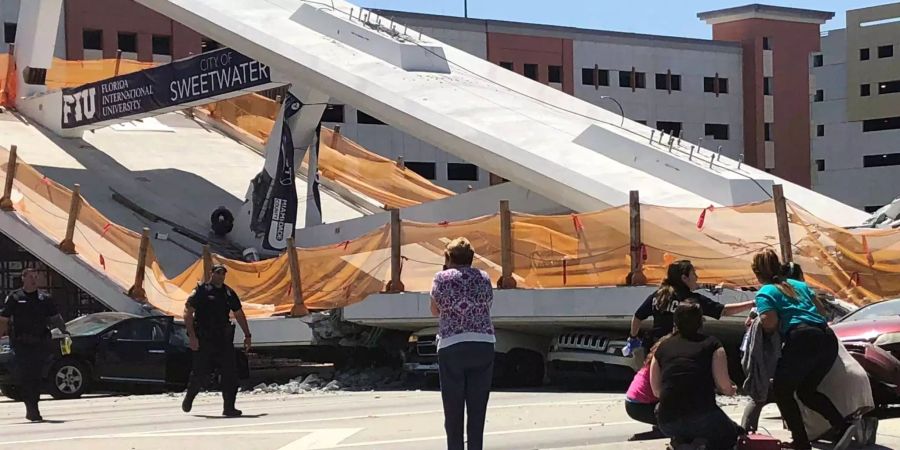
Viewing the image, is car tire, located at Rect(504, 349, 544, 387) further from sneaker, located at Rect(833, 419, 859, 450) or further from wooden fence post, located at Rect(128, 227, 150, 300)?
sneaker, located at Rect(833, 419, 859, 450)

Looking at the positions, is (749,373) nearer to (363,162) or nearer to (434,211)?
(434,211)

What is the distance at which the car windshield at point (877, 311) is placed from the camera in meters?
14.1

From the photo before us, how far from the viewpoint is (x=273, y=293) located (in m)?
21.4

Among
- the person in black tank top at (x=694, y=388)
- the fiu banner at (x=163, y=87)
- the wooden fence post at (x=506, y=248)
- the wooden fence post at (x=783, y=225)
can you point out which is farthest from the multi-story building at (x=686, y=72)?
the person in black tank top at (x=694, y=388)

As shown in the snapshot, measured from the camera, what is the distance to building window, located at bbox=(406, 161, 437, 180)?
66375 mm

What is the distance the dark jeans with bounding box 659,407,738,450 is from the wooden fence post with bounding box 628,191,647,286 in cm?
842

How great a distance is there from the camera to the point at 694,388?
9125 millimetres

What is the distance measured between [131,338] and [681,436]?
12435 mm

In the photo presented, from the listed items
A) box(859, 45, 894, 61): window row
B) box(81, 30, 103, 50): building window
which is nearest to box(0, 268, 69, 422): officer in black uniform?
box(81, 30, 103, 50): building window

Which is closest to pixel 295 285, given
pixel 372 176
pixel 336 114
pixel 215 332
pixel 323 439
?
pixel 215 332

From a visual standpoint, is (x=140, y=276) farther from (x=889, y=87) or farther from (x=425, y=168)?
(x=889, y=87)

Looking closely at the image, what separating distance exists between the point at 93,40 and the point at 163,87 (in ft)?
89.3

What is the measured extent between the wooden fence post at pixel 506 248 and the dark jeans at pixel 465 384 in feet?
29.1

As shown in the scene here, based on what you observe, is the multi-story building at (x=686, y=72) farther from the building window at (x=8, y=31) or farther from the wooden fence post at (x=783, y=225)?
the wooden fence post at (x=783, y=225)
